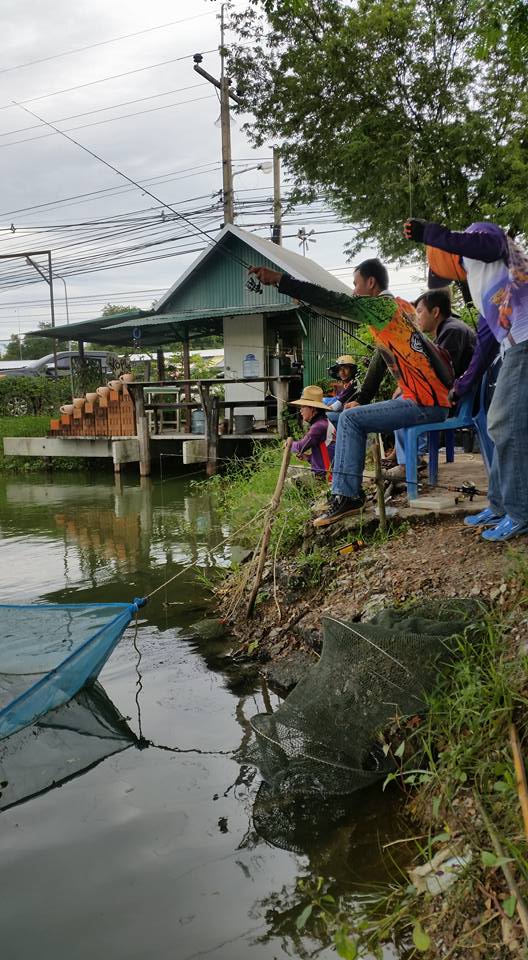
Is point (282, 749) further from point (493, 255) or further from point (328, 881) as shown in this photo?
point (493, 255)

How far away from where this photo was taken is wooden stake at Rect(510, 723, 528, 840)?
2371 mm

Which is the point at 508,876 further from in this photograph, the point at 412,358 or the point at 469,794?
the point at 412,358

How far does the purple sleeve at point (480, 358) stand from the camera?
4.48 meters

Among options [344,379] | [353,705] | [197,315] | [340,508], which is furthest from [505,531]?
[197,315]

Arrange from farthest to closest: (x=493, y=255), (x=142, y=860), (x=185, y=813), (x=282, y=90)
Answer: (x=282, y=90) → (x=493, y=255) → (x=185, y=813) → (x=142, y=860)

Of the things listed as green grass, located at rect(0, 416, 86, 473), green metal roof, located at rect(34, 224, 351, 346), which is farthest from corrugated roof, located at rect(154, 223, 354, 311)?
green grass, located at rect(0, 416, 86, 473)

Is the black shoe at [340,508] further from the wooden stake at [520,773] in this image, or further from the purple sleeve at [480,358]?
the wooden stake at [520,773]

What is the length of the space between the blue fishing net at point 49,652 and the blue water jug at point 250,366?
46.4 feet

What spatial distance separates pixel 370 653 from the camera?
3479mm

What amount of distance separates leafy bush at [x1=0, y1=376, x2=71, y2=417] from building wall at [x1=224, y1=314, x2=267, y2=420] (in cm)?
720

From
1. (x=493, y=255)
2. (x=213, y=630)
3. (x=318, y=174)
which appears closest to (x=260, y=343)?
(x=318, y=174)

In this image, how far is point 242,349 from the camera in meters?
18.4

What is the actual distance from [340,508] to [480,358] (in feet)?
4.51

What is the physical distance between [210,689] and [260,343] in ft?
46.2
